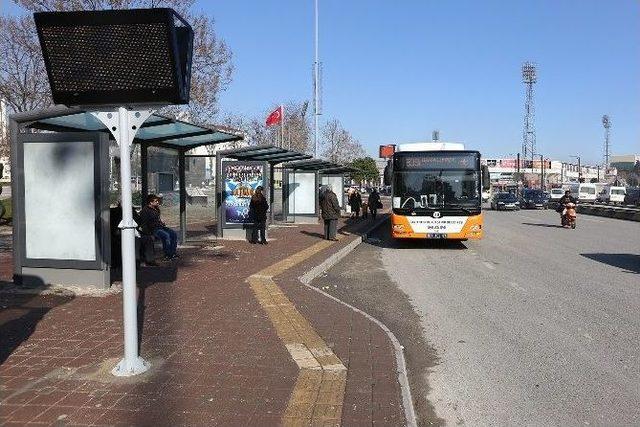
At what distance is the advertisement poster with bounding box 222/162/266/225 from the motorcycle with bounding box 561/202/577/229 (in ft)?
46.7

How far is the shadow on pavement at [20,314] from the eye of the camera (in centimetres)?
605

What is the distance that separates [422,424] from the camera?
4.49 m

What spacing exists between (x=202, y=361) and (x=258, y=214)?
10927 mm

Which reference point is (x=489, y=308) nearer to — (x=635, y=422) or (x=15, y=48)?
(x=635, y=422)

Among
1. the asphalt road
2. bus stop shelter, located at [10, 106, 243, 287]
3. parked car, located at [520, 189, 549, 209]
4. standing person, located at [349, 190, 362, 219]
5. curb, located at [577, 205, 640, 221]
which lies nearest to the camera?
the asphalt road

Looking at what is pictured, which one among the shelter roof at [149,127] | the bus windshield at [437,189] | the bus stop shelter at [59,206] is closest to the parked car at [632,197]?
the bus windshield at [437,189]

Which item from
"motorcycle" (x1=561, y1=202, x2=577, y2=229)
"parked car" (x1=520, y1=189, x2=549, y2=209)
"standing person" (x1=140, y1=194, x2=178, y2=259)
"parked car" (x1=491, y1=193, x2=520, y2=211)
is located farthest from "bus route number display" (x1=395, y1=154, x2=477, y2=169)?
"parked car" (x1=520, y1=189, x2=549, y2=209)

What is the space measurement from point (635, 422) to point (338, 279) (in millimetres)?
7455

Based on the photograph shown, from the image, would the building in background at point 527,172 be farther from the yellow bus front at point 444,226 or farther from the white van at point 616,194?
the yellow bus front at point 444,226

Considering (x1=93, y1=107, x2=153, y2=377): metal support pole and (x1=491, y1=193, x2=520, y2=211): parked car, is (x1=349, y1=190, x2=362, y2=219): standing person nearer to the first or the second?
(x1=491, y1=193, x2=520, y2=211): parked car

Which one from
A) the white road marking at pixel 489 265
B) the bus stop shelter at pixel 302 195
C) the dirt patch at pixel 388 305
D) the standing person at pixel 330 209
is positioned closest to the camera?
the dirt patch at pixel 388 305

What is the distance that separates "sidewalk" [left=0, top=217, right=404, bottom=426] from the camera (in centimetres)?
432

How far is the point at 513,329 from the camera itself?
7461mm

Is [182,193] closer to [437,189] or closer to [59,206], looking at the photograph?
[59,206]
